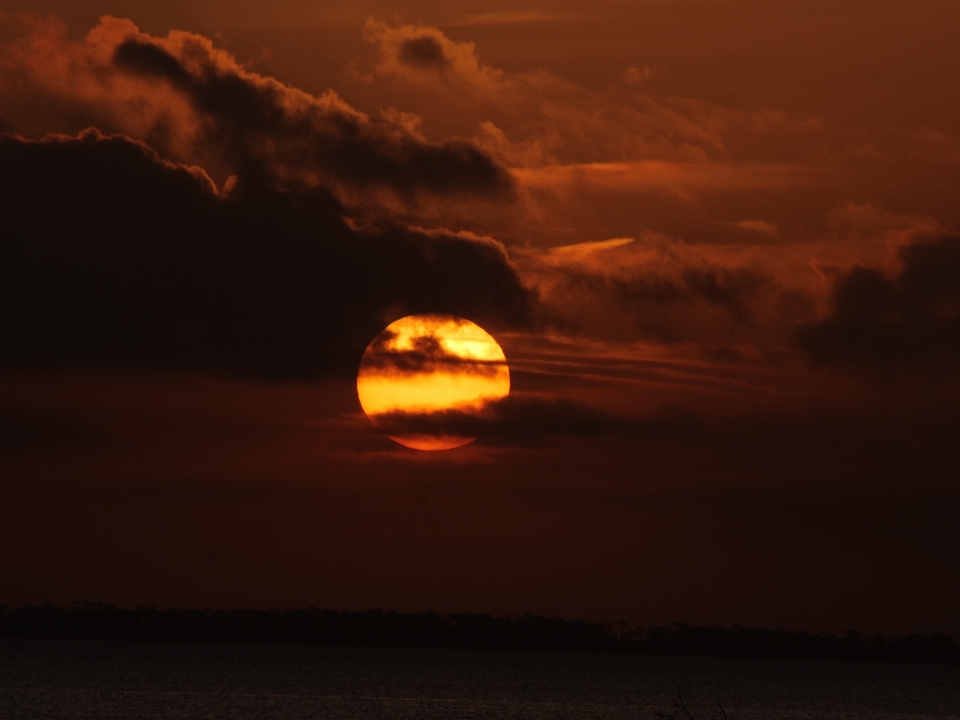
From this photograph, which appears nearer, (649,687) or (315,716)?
(315,716)

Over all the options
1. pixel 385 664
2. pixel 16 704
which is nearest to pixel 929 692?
pixel 385 664

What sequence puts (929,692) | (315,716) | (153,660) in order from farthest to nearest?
(153,660) < (929,692) < (315,716)

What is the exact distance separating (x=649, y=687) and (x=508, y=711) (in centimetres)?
5628

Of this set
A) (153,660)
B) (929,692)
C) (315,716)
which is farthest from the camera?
(153,660)

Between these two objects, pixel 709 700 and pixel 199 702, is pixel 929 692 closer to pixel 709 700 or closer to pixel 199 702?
pixel 709 700

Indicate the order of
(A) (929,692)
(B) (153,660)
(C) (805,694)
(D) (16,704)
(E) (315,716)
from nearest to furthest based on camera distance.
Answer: (E) (315,716)
(D) (16,704)
(C) (805,694)
(A) (929,692)
(B) (153,660)

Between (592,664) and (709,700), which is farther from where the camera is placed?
(592,664)

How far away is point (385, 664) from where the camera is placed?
623 feet

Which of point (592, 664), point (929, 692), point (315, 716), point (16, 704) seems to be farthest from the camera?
point (592, 664)

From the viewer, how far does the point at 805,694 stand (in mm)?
148375

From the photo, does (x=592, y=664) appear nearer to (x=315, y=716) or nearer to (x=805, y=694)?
(x=805, y=694)

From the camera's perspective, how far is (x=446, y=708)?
319ft

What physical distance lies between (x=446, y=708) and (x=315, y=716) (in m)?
15.0

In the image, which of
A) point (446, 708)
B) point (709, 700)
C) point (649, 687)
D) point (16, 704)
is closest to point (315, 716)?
point (446, 708)
